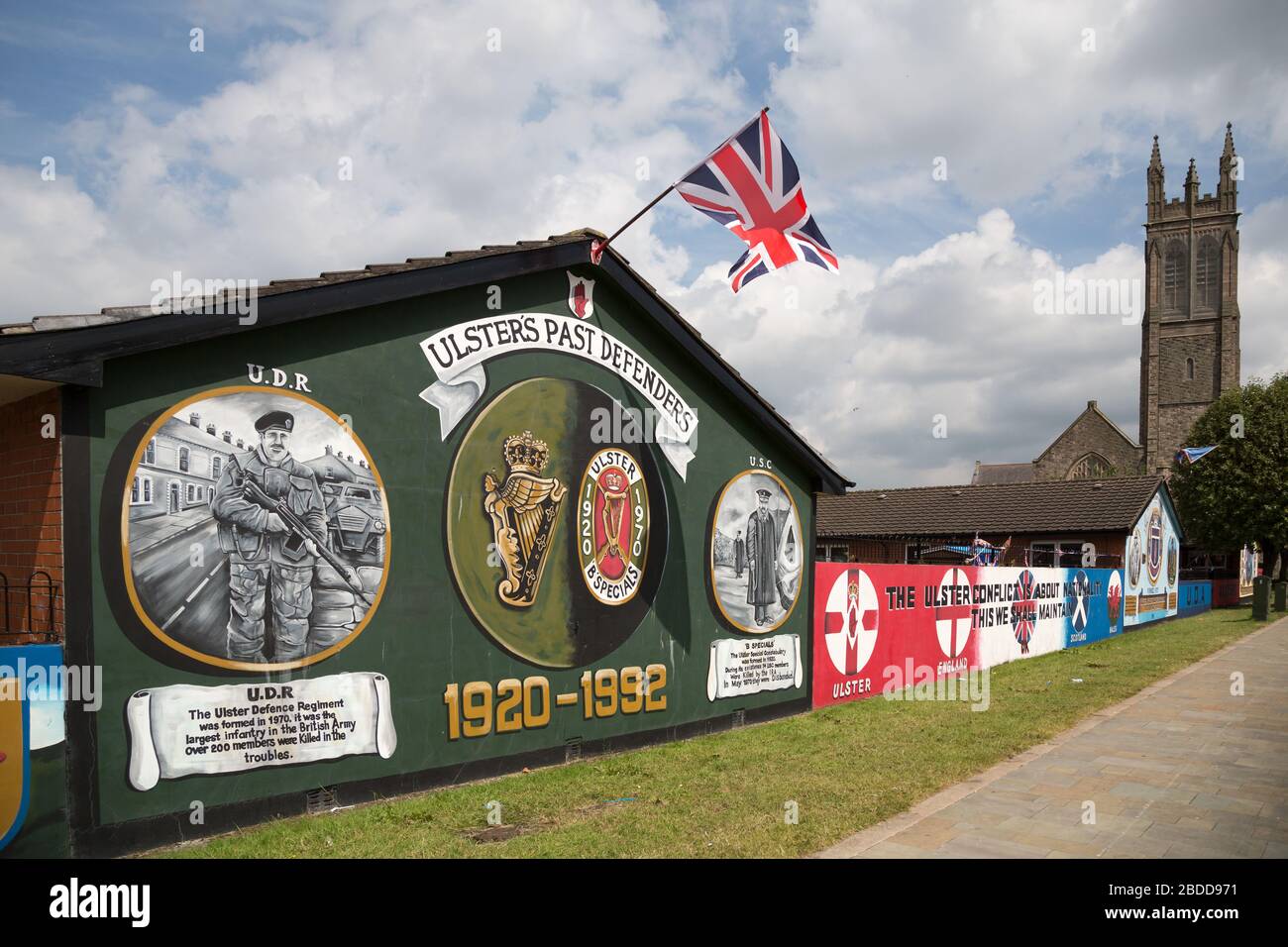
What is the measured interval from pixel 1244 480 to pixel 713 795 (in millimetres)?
52142

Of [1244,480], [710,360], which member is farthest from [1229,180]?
[710,360]

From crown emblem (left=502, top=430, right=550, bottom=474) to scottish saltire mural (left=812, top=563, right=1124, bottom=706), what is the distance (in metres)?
5.44

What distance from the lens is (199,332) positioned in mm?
6375

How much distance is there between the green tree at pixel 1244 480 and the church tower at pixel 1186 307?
33124 millimetres

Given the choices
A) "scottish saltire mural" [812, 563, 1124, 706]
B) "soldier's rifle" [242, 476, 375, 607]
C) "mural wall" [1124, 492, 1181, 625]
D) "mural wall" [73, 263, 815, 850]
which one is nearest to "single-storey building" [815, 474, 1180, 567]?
"mural wall" [1124, 492, 1181, 625]

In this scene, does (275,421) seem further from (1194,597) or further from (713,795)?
(1194,597)

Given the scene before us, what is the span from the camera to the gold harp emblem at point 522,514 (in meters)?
8.53

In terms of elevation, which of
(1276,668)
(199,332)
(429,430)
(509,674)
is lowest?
(1276,668)

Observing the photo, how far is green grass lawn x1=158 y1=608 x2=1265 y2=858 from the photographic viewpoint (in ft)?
20.9

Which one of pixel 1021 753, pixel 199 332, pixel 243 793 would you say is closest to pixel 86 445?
pixel 199 332

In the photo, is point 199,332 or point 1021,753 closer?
point 199,332

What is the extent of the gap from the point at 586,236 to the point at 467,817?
5.56 metres

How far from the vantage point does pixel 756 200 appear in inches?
369
